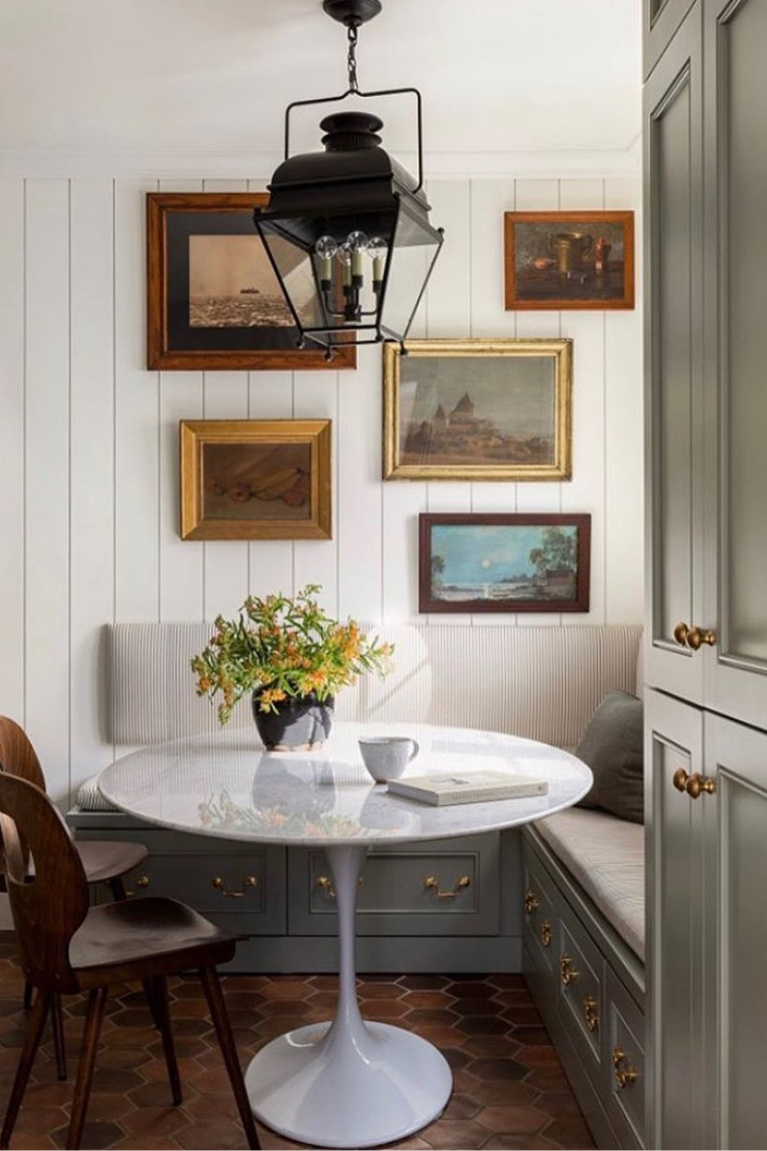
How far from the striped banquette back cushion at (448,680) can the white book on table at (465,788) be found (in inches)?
51.8

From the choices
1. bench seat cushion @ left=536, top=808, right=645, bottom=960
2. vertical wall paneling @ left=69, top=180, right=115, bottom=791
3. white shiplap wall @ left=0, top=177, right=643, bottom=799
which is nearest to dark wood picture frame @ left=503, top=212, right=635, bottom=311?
white shiplap wall @ left=0, top=177, right=643, bottom=799

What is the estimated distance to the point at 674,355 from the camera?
1532 mm

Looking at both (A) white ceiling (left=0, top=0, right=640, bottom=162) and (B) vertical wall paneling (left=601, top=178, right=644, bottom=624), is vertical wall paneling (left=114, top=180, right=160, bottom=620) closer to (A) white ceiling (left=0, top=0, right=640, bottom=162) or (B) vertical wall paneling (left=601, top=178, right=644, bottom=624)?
(A) white ceiling (left=0, top=0, right=640, bottom=162)

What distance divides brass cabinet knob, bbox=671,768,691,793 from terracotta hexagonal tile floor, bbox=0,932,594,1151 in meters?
1.39

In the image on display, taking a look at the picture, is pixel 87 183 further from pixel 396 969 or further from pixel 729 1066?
pixel 729 1066

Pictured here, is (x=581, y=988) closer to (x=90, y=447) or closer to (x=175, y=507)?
(x=175, y=507)

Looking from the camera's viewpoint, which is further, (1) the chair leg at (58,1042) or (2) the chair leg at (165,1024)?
(1) the chair leg at (58,1042)

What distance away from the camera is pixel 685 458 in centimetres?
148

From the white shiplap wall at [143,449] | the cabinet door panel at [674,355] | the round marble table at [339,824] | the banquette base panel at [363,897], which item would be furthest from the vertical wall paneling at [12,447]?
the cabinet door panel at [674,355]

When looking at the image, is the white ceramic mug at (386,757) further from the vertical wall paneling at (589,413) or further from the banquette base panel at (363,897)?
the vertical wall paneling at (589,413)

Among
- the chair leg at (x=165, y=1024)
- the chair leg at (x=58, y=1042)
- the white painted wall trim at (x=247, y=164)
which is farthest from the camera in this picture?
the white painted wall trim at (x=247, y=164)

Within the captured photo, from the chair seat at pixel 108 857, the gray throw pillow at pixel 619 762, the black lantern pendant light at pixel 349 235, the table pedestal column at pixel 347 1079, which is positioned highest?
the black lantern pendant light at pixel 349 235

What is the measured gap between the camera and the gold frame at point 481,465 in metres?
3.80

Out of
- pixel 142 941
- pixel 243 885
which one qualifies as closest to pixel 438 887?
pixel 243 885
